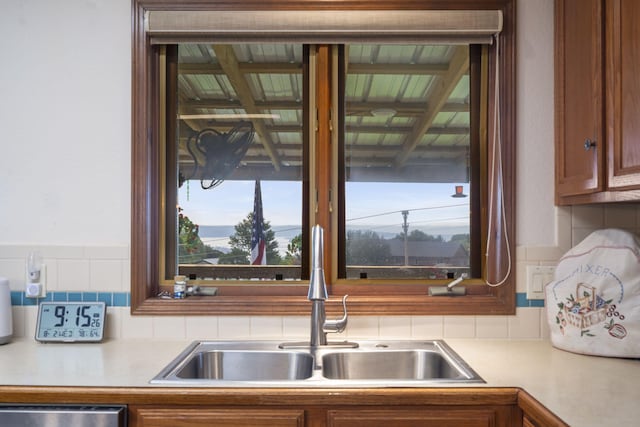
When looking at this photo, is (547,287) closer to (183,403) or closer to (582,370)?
(582,370)

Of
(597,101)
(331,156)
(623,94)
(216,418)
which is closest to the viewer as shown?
(216,418)

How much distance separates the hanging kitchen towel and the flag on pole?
1075 mm

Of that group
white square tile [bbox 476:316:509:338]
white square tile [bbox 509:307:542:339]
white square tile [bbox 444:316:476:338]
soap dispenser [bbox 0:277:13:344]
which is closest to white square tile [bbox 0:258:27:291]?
soap dispenser [bbox 0:277:13:344]

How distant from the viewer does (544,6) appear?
1941 mm

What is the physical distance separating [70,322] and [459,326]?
56.0 inches

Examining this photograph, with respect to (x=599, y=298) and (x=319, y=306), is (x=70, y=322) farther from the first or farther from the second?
(x=599, y=298)

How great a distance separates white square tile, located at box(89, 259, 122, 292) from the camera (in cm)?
195

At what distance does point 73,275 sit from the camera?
1.95 m

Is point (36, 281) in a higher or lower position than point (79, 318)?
higher

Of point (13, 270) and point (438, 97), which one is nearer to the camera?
point (13, 270)

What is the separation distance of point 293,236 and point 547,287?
0.96 metres

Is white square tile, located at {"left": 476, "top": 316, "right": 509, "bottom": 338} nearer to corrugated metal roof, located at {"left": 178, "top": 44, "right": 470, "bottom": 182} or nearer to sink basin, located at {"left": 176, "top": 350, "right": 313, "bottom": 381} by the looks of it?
corrugated metal roof, located at {"left": 178, "top": 44, "right": 470, "bottom": 182}

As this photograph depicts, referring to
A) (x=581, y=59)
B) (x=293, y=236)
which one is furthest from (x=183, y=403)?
(x=581, y=59)

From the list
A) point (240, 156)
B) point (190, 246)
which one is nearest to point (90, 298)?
point (190, 246)
